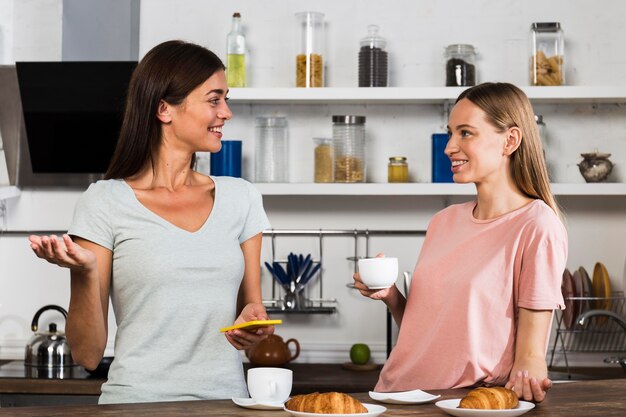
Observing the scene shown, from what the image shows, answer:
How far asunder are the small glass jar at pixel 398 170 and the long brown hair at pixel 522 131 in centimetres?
147

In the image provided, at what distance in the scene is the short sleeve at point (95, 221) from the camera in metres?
1.81

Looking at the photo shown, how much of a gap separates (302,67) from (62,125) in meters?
0.95

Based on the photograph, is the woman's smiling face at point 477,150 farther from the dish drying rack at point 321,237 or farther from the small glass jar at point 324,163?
the dish drying rack at point 321,237

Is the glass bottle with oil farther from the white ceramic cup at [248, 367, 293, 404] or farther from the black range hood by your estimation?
the white ceramic cup at [248, 367, 293, 404]

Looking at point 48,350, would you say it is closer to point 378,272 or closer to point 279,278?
point 279,278

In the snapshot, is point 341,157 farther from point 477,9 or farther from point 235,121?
point 477,9

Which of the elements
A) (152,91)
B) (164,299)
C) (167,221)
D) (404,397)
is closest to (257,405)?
(404,397)

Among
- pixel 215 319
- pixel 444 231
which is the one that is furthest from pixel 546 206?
pixel 215 319

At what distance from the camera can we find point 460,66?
11.3 ft

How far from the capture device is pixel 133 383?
1745mm

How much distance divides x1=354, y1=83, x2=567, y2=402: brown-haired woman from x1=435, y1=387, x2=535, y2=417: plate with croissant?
165 mm

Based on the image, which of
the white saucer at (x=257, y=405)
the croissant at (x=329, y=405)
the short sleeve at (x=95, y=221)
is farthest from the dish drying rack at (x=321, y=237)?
the croissant at (x=329, y=405)

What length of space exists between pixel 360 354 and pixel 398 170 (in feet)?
2.36

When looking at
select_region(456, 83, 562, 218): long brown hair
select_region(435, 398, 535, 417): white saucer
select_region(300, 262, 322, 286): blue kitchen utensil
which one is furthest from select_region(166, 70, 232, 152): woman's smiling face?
select_region(300, 262, 322, 286): blue kitchen utensil
